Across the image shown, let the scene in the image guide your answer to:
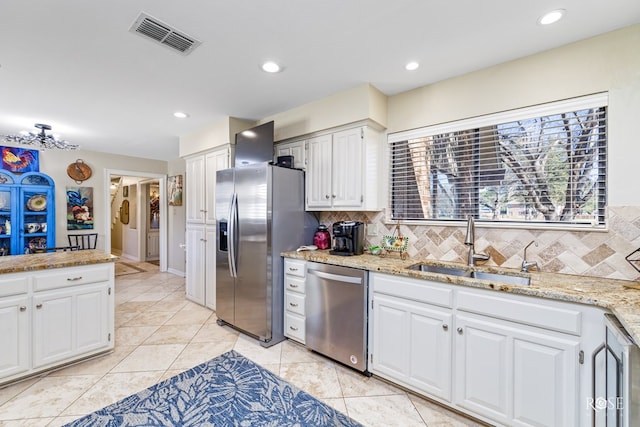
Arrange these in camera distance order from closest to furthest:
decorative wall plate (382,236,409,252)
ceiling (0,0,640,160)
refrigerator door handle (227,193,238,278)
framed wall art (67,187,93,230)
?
ceiling (0,0,640,160), decorative wall plate (382,236,409,252), refrigerator door handle (227,193,238,278), framed wall art (67,187,93,230)

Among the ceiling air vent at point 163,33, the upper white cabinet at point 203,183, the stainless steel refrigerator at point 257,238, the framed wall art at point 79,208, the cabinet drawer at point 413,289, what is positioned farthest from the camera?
the framed wall art at point 79,208

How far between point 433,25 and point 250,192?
79.9 inches

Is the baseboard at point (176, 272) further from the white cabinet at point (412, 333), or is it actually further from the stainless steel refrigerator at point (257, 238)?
the white cabinet at point (412, 333)

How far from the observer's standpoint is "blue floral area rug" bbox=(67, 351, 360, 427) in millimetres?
1786

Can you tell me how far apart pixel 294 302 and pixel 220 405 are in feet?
3.38

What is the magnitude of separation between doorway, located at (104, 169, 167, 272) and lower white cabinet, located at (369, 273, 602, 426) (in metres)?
5.73

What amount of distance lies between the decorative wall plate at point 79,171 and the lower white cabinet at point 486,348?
5761mm

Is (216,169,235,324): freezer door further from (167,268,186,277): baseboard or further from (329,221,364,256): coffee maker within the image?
(167,268,186,277): baseboard

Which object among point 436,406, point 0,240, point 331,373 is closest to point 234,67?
point 331,373

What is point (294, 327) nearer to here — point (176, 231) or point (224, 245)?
point (224, 245)

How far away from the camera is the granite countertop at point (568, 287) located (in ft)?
4.12

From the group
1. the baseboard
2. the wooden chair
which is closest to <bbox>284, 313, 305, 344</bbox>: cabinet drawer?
the baseboard

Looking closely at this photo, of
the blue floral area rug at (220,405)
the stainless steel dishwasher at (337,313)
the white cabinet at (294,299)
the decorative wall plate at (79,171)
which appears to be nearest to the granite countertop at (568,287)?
the stainless steel dishwasher at (337,313)

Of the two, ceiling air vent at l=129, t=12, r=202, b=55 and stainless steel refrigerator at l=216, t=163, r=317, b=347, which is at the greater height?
ceiling air vent at l=129, t=12, r=202, b=55
